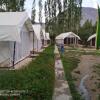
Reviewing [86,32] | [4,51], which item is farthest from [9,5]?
[4,51]

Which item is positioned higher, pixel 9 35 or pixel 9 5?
pixel 9 5

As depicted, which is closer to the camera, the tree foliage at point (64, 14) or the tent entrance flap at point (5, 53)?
the tent entrance flap at point (5, 53)

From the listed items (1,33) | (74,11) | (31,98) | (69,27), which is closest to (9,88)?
(31,98)

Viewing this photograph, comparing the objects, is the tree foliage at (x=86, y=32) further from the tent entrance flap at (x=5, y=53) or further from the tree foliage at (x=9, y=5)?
the tent entrance flap at (x=5, y=53)

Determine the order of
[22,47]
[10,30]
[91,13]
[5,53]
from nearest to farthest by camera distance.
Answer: [10,30]
[5,53]
[22,47]
[91,13]

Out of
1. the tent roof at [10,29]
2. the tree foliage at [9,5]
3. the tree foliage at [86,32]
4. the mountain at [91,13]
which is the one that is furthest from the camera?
the tree foliage at [86,32]

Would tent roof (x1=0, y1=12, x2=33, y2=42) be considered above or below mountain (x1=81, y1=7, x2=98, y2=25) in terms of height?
below

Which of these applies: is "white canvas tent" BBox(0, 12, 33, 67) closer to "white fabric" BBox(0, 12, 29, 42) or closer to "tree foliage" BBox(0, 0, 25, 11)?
"white fabric" BBox(0, 12, 29, 42)

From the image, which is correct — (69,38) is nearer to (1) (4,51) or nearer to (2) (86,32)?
(2) (86,32)

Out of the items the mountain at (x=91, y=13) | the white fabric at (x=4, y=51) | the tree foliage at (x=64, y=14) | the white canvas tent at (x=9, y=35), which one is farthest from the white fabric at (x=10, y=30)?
the tree foliage at (x=64, y=14)

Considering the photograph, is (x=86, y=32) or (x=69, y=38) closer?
(x=69, y=38)

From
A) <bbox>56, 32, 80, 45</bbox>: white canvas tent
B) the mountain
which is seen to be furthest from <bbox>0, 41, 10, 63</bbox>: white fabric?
<bbox>56, 32, 80, 45</bbox>: white canvas tent

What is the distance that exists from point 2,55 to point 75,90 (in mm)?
5671

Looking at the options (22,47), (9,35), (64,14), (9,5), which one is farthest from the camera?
(64,14)
